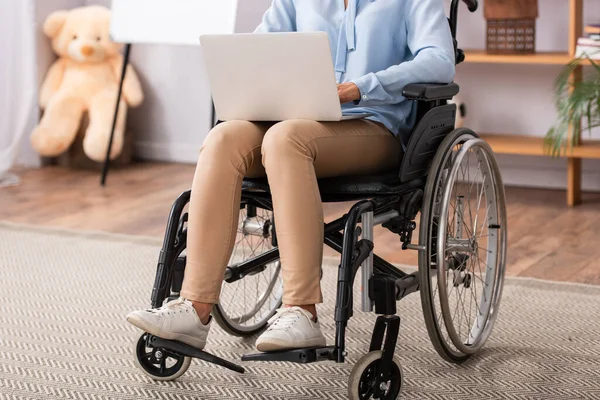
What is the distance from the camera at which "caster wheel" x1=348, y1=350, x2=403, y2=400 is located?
1569mm

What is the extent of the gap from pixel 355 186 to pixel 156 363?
1.60 feet

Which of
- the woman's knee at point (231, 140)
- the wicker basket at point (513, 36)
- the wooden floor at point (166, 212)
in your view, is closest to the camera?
the woman's knee at point (231, 140)

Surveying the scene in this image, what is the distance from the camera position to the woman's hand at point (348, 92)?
1.72 metres

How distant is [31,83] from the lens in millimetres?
3939

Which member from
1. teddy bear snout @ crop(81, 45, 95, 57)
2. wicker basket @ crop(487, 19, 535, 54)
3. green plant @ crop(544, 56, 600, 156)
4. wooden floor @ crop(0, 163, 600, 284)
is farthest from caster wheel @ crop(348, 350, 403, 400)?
teddy bear snout @ crop(81, 45, 95, 57)

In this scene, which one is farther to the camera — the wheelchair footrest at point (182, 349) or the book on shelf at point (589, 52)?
the book on shelf at point (589, 52)

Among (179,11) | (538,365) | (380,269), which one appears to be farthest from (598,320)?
(179,11)

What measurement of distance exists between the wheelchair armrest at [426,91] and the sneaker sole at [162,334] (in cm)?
56

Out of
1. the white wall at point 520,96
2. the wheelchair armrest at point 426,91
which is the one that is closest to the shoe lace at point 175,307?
the wheelchair armrest at point 426,91

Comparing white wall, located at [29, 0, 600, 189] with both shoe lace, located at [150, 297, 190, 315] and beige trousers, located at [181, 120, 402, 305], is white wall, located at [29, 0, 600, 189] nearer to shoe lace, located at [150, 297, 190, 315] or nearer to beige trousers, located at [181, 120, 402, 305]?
beige trousers, located at [181, 120, 402, 305]

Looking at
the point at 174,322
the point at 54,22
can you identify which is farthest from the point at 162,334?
the point at 54,22

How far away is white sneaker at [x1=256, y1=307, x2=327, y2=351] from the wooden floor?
108 cm

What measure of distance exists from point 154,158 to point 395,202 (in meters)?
2.72

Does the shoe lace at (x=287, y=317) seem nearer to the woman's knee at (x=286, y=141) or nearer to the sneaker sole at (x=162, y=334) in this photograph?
the sneaker sole at (x=162, y=334)
